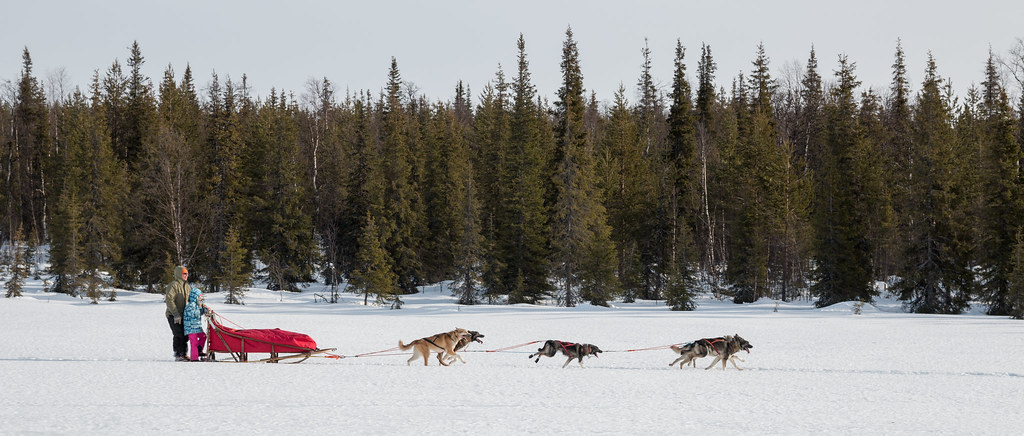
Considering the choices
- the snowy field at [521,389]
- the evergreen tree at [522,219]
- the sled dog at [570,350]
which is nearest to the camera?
the snowy field at [521,389]

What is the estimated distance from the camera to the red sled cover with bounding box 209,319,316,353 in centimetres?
1184

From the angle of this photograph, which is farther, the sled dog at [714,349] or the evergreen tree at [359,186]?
the evergreen tree at [359,186]

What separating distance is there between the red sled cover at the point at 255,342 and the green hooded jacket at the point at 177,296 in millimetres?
631

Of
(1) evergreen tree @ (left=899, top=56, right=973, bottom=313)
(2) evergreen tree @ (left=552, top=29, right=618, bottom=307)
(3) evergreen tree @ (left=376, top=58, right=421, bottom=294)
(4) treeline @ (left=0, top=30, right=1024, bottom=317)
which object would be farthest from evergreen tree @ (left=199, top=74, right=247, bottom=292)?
(1) evergreen tree @ (left=899, top=56, right=973, bottom=313)

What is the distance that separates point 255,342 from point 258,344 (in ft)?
0.20

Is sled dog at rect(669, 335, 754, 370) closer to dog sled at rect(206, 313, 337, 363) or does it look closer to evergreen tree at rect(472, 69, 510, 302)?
dog sled at rect(206, 313, 337, 363)

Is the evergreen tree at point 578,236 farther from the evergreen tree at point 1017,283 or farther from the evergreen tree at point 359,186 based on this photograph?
the evergreen tree at point 1017,283

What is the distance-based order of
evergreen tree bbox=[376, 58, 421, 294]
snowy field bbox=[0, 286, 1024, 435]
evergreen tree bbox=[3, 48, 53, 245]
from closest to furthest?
snowy field bbox=[0, 286, 1024, 435]
evergreen tree bbox=[376, 58, 421, 294]
evergreen tree bbox=[3, 48, 53, 245]

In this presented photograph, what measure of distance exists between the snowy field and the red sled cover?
0.35 meters

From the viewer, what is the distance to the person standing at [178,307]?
1195 centimetres

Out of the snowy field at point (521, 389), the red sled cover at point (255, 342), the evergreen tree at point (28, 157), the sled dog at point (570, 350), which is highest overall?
the evergreen tree at point (28, 157)

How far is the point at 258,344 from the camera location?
1188cm

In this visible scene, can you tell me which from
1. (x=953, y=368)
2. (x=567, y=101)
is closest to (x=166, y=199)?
(x=567, y=101)

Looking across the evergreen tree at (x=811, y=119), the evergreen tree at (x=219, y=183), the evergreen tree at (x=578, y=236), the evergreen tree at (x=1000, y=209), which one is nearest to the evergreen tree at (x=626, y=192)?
the evergreen tree at (x=578, y=236)
